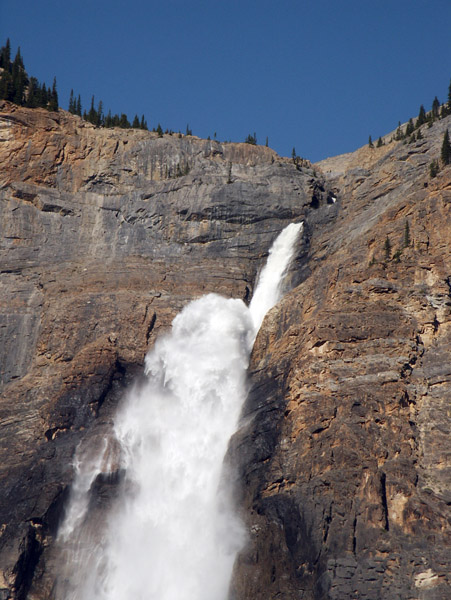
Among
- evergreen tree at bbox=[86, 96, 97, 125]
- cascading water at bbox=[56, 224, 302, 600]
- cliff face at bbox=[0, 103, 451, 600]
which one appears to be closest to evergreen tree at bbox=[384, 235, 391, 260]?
cliff face at bbox=[0, 103, 451, 600]

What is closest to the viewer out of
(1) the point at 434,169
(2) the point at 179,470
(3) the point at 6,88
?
(2) the point at 179,470

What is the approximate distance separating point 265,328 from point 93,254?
21.6m

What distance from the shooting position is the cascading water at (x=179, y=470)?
70.0m

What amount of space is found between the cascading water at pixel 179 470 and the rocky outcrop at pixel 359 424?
336 cm

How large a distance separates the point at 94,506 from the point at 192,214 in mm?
31991

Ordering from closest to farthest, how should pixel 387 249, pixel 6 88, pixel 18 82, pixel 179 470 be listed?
pixel 387 249
pixel 179 470
pixel 6 88
pixel 18 82

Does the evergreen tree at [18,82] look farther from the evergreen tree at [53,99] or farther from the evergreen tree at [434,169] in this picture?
the evergreen tree at [434,169]

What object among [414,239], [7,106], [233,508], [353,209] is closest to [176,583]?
[233,508]

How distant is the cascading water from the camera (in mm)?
70000

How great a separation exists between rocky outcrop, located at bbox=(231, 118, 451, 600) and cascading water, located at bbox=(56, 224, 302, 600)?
11.0 feet

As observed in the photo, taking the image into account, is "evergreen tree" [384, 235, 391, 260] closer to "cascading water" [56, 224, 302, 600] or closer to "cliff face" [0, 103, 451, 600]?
"cliff face" [0, 103, 451, 600]

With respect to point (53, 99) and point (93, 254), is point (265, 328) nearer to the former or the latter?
point (93, 254)

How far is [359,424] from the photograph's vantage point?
210 feet

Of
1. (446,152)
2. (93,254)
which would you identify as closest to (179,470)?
(93,254)
